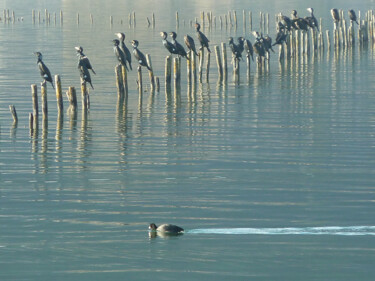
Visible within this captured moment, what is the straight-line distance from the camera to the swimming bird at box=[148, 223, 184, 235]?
1536 cm

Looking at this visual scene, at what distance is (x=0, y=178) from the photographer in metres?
20.5

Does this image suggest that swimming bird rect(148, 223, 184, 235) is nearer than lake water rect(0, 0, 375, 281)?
No

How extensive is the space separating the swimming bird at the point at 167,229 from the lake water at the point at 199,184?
6.7 inches

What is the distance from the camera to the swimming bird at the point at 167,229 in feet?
50.4

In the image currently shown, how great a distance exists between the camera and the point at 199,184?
19.6m

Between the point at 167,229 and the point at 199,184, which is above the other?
the point at 199,184

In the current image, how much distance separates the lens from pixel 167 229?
15359 mm

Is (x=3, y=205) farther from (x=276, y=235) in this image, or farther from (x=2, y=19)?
(x=2, y=19)

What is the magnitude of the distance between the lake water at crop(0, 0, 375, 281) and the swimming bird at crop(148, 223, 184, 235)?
17cm

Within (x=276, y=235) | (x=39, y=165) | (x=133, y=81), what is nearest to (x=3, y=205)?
(x=39, y=165)

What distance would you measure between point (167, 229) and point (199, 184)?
14.2 feet

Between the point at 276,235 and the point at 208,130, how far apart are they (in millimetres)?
11551

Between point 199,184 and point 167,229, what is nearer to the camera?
point 167,229

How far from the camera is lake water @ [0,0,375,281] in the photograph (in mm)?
14211
